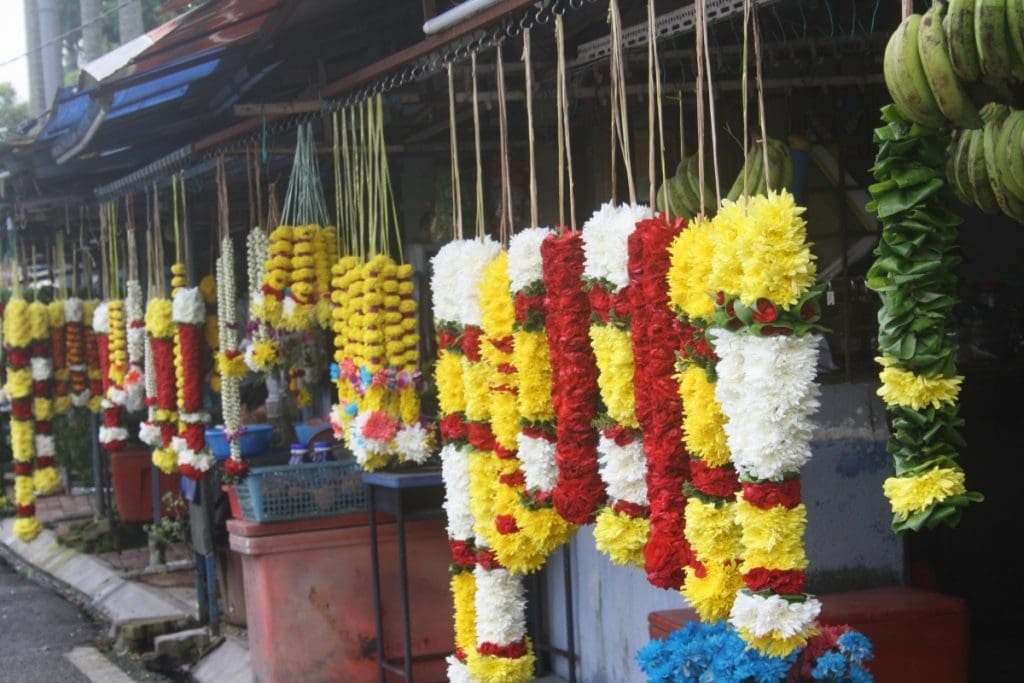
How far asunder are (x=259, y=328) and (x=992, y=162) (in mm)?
4832

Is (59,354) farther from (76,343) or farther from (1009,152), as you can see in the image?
(1009,152)

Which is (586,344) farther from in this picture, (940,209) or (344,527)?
(344,527)

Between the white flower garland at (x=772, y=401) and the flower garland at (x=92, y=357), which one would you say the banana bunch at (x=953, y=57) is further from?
the flower garland at (x=92, y=357)

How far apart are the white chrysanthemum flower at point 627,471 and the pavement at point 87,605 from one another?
4.31 m

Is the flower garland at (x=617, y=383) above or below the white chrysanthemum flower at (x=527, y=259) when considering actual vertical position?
below

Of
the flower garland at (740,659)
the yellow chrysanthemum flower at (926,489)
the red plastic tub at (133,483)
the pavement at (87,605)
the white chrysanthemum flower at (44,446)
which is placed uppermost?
the yellow chrysanthemum flower at (926,489)

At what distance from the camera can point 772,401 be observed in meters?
3.23

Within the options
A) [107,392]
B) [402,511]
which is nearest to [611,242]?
[402,511]

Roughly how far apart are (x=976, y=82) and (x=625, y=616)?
12.3ft

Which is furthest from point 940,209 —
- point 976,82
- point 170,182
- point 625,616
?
point 170,182

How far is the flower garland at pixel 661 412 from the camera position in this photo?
3.65 m

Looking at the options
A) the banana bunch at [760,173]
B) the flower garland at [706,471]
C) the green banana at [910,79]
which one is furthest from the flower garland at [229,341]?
the green banana at [910,79]

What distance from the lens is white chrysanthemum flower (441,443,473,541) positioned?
5172 mm

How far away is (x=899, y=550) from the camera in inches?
217
